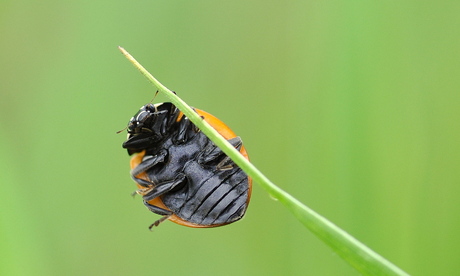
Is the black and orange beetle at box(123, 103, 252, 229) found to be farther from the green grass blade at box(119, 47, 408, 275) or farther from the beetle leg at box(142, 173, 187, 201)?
the green grass blade at box(119, 47, 408, 275)

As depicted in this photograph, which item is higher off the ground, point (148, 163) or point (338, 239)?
point (148, 163)

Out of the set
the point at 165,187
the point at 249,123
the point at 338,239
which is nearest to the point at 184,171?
the point at 165,187

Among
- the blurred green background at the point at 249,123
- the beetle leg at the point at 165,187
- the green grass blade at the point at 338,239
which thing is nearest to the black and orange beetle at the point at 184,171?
the beetle leg at the point at 165,187

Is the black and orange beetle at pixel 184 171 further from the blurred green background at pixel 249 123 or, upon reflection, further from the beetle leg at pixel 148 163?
the blurred green background at pixel 249 123

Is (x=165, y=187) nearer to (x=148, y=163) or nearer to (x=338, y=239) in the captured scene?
(x=148, y=163)

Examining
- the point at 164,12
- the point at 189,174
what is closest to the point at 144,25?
the point at 164,12

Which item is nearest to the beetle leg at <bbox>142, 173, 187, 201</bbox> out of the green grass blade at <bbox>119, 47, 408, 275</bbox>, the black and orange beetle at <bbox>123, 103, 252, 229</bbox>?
the black and orange beetle at <bbox>123, 103, 252, 229</bbox>
